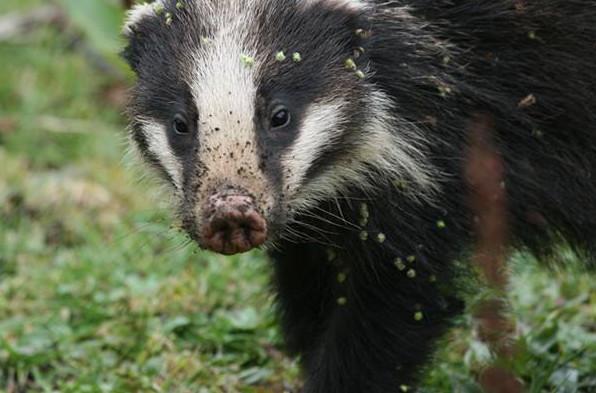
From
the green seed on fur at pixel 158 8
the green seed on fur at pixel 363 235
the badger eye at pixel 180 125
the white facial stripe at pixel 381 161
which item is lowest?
the green seed on fur at pixel 363 235

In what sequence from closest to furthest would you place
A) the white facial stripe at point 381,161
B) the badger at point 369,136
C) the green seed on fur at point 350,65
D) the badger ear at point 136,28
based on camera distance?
the badger at point 369,136
the green seed on fur at point 350,65
the white facial stripe at point 381,161
the badger ear at point 136,28

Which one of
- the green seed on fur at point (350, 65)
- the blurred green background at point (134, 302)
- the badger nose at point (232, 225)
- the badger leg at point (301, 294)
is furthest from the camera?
the blurred green background at point (134, 302)

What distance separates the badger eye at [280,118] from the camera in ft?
15.9

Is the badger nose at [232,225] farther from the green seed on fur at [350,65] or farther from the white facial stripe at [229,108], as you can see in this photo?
the green seed on fur at [350,65]

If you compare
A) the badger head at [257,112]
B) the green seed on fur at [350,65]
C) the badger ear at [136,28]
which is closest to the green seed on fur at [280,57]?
the badger head at [257,112]

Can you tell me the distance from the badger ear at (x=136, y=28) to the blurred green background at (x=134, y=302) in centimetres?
60

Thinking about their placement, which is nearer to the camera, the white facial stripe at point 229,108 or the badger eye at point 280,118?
the white facial stripe at point 229,108

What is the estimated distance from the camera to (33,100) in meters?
9.84

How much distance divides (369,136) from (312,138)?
0.35m

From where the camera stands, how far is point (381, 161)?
5.25 meters

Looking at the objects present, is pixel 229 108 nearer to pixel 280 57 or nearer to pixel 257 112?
pixel 257 112

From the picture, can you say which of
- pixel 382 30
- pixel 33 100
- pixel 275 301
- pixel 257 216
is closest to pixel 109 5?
pixel 33 100

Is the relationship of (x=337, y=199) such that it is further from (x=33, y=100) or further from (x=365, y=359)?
(x=33, y=100)

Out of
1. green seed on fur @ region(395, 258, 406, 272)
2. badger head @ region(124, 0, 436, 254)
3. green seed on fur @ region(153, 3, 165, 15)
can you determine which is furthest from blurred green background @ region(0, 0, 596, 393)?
green seed on fur @ region(153, 3, 165, 15)
